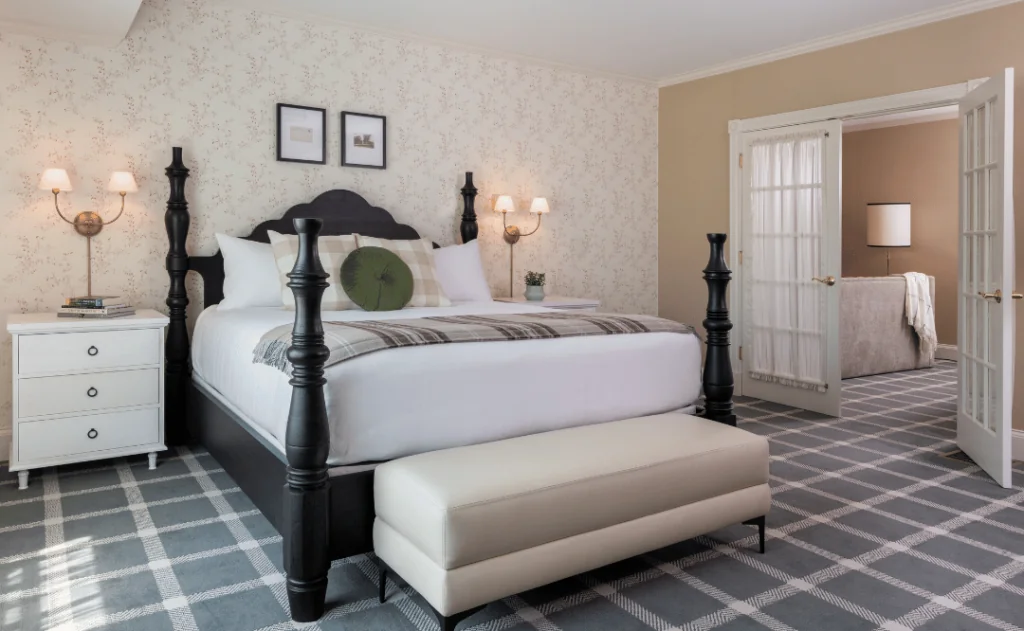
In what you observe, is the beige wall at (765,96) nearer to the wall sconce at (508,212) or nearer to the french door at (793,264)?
the french door at (793,264)

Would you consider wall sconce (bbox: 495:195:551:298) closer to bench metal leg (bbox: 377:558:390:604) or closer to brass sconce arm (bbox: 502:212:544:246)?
brass sconce arm (bbox: 502:212:544:246)

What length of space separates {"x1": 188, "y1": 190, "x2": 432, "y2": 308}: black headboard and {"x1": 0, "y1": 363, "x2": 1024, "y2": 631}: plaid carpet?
3.51 feet

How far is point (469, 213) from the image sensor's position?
484 centimetres

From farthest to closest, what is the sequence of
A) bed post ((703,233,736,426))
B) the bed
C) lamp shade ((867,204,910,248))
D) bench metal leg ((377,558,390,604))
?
lamp shade ((867,204,910,248))
the bed
bed post ((703,233,736,426))
bench metal leg ((377,558,390,604))

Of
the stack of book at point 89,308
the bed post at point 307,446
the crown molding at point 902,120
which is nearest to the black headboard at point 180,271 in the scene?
the stack of book at point 89,308

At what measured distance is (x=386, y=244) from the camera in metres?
3.99

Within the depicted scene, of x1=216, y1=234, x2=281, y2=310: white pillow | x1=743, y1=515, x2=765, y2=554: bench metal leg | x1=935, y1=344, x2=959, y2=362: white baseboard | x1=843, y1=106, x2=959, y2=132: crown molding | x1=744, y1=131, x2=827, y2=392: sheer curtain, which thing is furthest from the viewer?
x1=935, y1=344, x2=959, y2=362: white baseboard

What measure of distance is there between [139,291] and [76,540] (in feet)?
5.39

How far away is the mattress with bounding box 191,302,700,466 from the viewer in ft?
7.07

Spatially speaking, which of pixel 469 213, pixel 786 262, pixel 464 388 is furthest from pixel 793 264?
pixel 464 388

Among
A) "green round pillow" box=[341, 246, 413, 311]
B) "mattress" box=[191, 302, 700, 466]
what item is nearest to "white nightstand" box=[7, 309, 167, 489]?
"mattress" box=[191, 302, 700, 466]

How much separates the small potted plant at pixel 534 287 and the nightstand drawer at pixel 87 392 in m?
2.30

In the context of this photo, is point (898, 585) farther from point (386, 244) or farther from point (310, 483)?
point (386, 244)

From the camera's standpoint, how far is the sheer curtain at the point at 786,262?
4.77 metres
